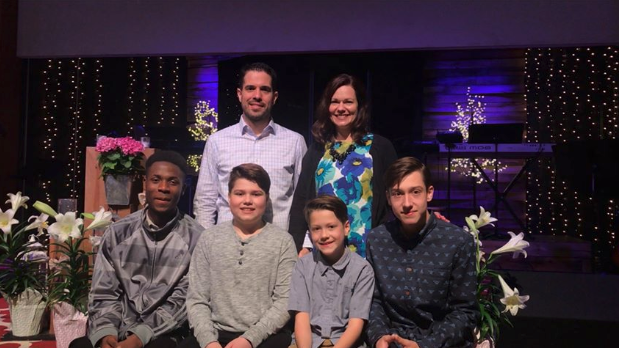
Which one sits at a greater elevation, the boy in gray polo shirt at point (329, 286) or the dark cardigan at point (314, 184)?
the dark cardigan at point (314, 184)

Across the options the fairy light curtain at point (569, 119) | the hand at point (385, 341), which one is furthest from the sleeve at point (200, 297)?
the fairy light curtain at point (569, 119)

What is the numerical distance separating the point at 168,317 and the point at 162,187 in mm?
559

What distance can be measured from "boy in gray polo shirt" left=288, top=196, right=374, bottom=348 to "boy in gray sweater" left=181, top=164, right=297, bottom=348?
102mm

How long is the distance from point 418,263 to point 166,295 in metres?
1.08

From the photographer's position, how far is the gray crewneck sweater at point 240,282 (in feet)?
7.97

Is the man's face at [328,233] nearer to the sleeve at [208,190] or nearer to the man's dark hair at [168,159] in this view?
the man's dark hair at [168,159]

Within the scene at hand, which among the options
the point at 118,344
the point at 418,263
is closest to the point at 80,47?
the point at 118,344

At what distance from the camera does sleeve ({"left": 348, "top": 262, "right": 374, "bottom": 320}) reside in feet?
7.70

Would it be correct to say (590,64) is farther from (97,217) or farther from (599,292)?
(97,217)

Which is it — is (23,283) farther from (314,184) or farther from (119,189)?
(314,184)

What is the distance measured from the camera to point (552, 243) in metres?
6.47

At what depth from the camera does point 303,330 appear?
2330 mm

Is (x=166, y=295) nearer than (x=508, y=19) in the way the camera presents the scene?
Yes

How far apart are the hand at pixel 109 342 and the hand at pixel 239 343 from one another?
47cm
